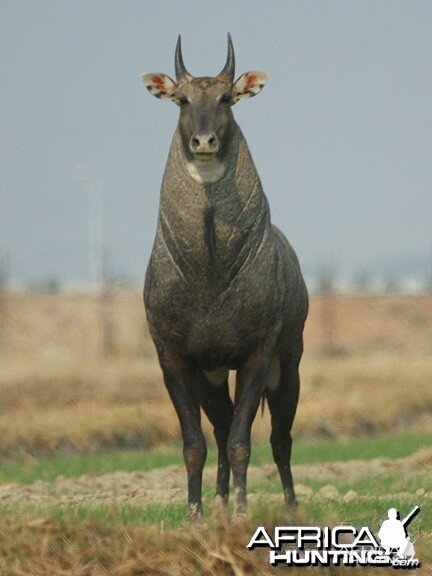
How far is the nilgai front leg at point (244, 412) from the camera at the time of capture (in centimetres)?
910

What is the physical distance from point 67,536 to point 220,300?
1.86 meters

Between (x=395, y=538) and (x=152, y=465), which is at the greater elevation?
(x=395, y=538)

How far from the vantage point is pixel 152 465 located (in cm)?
1650

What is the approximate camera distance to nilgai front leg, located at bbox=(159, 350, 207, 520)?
30.3ft

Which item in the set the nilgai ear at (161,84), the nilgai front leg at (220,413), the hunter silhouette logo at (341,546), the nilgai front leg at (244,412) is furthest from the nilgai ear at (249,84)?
the hunter silhouette logo at (341,546)

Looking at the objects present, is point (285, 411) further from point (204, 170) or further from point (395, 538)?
point (395, 538)

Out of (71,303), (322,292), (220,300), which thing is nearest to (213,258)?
(220,300)

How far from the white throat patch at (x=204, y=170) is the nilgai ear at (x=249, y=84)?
0.46 m

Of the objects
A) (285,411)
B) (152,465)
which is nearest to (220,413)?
(285,411)

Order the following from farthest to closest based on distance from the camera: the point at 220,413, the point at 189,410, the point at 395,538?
1. the point at 220,413
2. the point at 189,410
3. the point at 395,538

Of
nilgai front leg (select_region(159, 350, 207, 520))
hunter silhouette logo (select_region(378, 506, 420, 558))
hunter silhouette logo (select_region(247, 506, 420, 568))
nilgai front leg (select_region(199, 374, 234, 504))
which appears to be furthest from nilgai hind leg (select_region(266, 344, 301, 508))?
hunter silhouette logo (select_region(378, 506, 420, 558))

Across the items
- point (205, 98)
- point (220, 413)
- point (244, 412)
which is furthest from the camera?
point (220, 413)

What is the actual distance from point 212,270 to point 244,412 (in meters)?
0.92

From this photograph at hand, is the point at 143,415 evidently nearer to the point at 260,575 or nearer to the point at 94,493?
the point at 94,493
